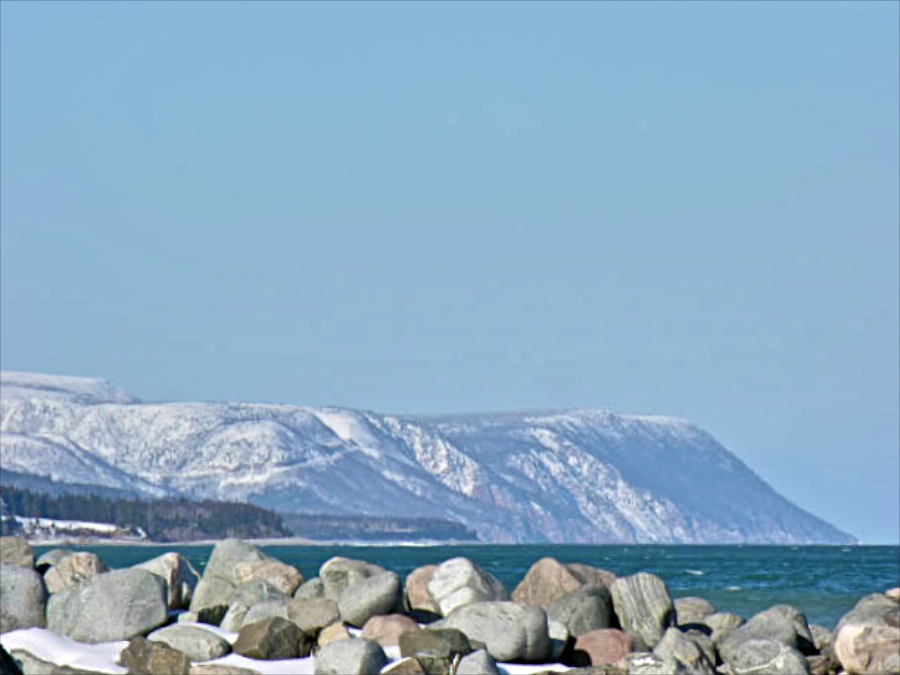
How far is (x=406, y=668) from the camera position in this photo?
3194cm

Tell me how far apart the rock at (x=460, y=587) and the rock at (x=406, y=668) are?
3.80m

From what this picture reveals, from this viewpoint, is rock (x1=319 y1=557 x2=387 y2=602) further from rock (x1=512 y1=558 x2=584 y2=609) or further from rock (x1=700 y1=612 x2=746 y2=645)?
rock (x1=700 y1=612 x2=746 y2=645)

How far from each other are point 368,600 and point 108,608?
182 inches

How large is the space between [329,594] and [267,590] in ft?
3.87

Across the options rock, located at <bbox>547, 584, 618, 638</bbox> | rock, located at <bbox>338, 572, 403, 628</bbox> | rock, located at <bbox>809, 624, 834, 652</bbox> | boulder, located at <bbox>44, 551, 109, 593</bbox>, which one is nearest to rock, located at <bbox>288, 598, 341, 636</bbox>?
rock, located at <bbox>338, 572, 403, 628</bbox>

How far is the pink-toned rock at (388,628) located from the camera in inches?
1321

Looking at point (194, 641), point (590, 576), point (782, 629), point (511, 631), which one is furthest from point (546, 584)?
point (194, 641)

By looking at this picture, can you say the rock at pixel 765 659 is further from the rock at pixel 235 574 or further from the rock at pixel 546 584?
the rock at pixel 235 574

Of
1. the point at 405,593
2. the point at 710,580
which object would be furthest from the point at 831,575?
the point at 405,593

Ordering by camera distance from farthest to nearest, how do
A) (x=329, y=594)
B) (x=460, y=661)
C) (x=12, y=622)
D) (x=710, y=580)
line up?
(x=710, y=580), (x=329, y=594), (x=12, y=622), (x=460, y=661)

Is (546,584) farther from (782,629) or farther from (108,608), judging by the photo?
(108,608)

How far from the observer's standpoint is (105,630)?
33.9m

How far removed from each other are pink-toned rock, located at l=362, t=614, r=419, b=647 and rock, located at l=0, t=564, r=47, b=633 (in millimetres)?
5885

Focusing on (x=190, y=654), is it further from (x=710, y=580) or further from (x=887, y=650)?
(x=710, y=580)
